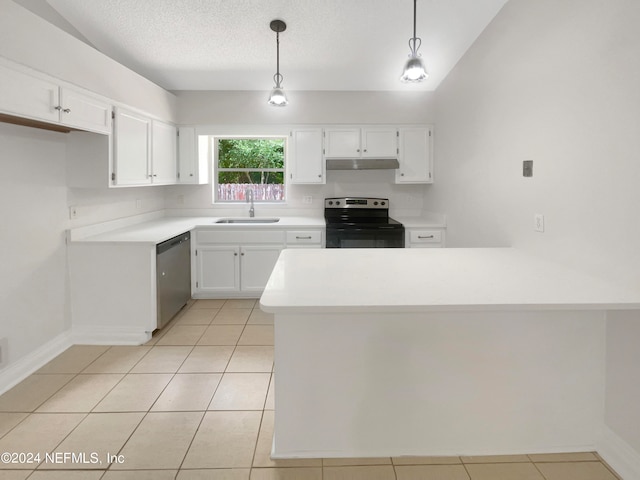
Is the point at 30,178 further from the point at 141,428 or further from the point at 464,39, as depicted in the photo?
the point at 464,39

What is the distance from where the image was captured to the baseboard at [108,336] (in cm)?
312

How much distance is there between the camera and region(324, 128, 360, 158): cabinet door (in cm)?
455

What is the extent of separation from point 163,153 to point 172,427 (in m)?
2.95

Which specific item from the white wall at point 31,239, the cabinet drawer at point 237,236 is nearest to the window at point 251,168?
the cabinet drawer at point 237,236

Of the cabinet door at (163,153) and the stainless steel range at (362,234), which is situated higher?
the cabinet door at (163,153)

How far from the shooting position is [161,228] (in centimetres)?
383

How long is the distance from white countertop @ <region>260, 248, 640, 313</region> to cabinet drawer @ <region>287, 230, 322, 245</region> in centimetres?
184

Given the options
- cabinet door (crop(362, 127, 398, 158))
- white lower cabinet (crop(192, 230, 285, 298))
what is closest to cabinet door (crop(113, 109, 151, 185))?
white lower cabinet (crop(192, 230, 285, 298))

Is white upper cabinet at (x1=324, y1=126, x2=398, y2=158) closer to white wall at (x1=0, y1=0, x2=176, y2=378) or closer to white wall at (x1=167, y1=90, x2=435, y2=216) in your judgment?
white wall at (x1=167, y1=90, x2=435, y2=216)

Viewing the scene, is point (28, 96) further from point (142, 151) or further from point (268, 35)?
point (268, 35)

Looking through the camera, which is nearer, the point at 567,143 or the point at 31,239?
the point at 567,143

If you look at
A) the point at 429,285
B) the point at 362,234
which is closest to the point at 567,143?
the point at 429,285

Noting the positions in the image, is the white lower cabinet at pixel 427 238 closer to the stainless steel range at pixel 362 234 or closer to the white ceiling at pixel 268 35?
the stainless steel range at pixel 362 234

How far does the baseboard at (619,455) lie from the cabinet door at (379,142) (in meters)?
3.35
